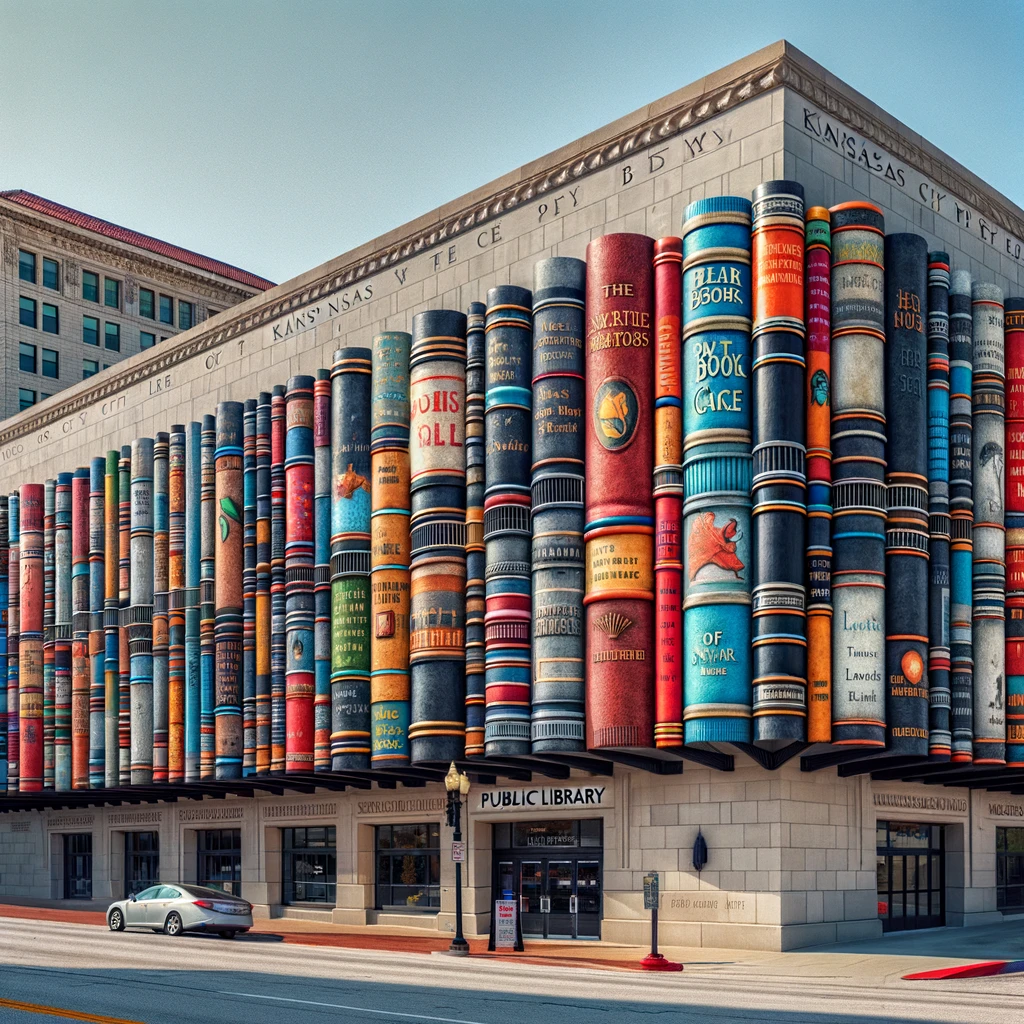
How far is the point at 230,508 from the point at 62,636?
12.7m

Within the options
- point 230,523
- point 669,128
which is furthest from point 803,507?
point 230,523

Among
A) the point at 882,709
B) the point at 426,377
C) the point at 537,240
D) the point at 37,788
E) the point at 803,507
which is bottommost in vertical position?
the point at 37,788

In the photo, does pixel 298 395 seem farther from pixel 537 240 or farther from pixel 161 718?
pixel 161 718

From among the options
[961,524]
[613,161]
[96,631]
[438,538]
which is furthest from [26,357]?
[961,524]

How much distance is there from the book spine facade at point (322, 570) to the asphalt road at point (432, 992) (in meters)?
9.41

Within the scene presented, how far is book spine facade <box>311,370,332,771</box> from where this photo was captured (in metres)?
41.9

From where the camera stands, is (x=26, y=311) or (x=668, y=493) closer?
(x=668, y=493)

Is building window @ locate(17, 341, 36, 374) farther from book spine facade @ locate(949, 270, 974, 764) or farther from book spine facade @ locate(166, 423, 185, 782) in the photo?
book spine facade @ locate(949, 270, 974, 764)

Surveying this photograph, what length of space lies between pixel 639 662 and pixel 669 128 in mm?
14021

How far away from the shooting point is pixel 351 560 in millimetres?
41375

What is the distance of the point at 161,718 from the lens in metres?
49.8

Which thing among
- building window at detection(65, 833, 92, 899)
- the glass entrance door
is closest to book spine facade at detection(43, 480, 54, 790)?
building window at detection(65, 833, 92, 899)

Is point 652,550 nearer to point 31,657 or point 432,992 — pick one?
point 432,992

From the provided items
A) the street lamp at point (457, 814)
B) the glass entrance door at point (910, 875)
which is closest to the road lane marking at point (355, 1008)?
the street lamp at point (457, 814)
